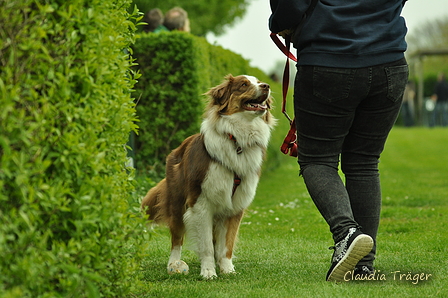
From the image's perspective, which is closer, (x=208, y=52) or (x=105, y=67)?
(x=105, y=67)

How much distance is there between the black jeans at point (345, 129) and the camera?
363 centimetres

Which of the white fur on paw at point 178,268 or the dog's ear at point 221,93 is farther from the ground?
the dog's ear at point 221,93

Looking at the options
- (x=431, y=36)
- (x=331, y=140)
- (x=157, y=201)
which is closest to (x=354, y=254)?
(x=331, y=140)

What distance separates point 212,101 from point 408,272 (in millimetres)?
2062

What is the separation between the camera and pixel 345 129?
148 inches

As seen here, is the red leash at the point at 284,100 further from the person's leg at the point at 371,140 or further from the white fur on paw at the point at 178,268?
the white fur on paw at the point at 178,268

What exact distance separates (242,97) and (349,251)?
70.3 inches

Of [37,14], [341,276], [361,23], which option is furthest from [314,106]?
[37,14]

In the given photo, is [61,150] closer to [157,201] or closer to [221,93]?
[221,93]

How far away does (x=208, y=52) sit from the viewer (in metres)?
9.54

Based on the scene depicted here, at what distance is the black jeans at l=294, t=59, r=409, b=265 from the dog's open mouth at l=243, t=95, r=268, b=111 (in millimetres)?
1005

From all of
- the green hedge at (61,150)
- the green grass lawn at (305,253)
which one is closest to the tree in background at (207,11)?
the green grass lawn at (305,253)

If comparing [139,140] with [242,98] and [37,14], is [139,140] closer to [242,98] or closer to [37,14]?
[242,98]

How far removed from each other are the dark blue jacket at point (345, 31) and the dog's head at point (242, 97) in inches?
45.3
